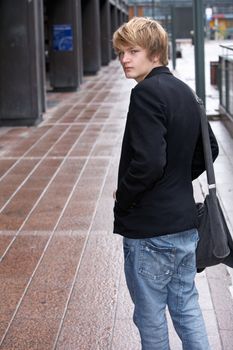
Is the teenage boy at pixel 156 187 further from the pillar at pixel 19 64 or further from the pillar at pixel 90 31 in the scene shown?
the pillar at pixel 90 31

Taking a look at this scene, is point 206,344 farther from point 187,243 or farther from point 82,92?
point 82,92

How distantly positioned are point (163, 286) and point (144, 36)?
1.09 meters

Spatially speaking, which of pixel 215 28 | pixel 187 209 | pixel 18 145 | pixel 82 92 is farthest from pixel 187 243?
pixel 215 28

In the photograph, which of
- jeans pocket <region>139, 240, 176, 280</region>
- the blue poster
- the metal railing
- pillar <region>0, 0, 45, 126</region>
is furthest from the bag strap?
the blue poster

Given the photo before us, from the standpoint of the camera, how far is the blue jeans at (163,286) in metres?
2.99

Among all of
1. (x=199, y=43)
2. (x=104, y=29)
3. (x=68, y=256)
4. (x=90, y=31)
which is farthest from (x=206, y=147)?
(x=104, y=29)

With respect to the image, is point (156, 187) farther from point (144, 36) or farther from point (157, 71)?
point (144, 36)

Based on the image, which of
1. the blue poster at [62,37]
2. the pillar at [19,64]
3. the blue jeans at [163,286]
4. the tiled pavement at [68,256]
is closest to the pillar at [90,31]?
the blue poster at [62,37]

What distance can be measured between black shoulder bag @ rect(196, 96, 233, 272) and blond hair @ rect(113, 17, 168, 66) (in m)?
0.30

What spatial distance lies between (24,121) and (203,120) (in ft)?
38.8

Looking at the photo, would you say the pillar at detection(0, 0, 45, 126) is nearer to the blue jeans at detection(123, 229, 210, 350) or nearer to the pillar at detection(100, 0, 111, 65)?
the blue jeans at detection(123, 229, 210, 350)

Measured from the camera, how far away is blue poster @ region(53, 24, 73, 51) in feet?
72.3

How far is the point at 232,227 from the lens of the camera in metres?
6.23

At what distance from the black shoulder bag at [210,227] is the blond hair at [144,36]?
0.30 m
